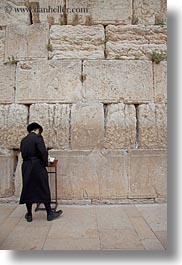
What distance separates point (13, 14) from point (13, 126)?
1685mm

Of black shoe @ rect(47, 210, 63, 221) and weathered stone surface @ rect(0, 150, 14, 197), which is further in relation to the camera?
weathered stone surface @ rect(0, 150, 14, 197)

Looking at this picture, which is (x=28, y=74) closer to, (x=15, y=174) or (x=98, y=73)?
(x=98, y=73)

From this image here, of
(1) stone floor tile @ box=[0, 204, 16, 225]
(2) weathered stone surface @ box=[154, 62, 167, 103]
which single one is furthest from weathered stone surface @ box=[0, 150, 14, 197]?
(2) weathered stone surface @ box=[154, 62, 167, 103]

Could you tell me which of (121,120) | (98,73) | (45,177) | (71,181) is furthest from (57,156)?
(98,73)

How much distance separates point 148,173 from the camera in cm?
398

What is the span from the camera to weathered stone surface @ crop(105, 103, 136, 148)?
4039mm

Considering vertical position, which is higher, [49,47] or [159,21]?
[159,21]

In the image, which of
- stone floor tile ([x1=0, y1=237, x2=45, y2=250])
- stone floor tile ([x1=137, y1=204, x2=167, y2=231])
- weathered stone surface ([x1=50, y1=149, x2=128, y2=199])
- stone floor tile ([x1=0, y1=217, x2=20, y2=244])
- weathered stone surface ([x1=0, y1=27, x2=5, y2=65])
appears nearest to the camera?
stone floor tile ([x1=0, y1=237, x2=45, y2=250])

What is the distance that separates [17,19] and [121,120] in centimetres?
219

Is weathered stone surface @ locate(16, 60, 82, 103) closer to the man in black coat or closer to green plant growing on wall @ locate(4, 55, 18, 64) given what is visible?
green plant growing on wall @ locate(4, 55, 18, 64)

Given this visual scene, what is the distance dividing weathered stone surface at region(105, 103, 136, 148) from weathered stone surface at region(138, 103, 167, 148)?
0.12 meters

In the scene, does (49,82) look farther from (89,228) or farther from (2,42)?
(89,228)

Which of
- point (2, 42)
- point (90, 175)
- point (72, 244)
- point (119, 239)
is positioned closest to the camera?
point (72, 244)

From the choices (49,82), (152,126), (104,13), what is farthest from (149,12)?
(49,82)
